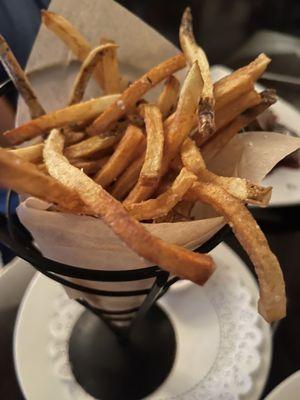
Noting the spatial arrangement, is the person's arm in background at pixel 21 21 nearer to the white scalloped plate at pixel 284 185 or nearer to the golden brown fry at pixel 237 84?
the white scalloped plate at pixel 284 185

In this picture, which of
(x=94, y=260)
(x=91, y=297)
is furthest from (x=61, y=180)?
(x=91, y=297)

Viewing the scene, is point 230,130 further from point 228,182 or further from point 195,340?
point 195,340

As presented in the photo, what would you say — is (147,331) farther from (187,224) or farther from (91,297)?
(187,224)

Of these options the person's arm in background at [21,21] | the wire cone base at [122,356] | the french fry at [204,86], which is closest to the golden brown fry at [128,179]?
the french fry at [204,86]

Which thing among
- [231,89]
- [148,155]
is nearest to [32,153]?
[148,155]

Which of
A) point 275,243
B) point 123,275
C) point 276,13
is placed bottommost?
point 275,243

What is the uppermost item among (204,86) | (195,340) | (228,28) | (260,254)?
(204,86)

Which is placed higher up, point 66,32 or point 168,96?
point 66,32
